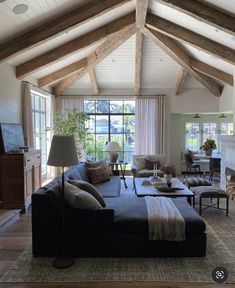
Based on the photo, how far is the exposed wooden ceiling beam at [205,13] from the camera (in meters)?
4.42

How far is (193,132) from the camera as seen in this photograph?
9.61m

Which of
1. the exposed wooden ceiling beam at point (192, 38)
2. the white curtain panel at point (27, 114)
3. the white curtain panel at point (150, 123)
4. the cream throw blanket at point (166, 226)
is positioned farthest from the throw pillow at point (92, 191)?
the white curtain panel at point (150, 123)

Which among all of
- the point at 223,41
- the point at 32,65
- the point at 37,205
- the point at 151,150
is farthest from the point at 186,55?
the point at 37,205

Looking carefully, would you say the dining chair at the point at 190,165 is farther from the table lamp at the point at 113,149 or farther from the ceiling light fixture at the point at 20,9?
the ceiling light fixture at the point at 20,9

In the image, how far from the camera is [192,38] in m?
5.66

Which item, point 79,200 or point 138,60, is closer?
point 79,200

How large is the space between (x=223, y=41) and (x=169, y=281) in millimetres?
4647

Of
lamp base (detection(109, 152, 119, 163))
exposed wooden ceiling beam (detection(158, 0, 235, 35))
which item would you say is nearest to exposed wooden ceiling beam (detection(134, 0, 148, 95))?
exposed wooden ceiling beam (detection(158, 0, 235, 35))

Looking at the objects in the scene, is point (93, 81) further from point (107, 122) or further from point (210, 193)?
point (210, 193)

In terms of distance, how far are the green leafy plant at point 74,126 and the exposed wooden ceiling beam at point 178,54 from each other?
2.99 metres

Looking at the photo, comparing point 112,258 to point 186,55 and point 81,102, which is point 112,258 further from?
point 81,102

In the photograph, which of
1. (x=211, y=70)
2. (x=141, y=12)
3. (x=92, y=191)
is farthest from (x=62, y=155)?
(x=211, y=70)

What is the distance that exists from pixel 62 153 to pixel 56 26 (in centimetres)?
272

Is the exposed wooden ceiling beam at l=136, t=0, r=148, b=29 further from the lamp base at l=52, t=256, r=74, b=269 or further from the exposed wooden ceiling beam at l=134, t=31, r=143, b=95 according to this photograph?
the lamp base at l=52, t=256, r=74, b=269
